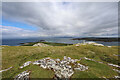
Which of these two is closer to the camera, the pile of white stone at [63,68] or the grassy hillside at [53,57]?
the pile of white stone at [63,68]

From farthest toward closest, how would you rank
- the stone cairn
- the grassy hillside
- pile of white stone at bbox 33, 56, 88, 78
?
the grassy hillside, pile of white stone at bbox 33, 56, 88, 78, the stone cairn

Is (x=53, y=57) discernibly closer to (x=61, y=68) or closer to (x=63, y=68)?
(x=61, y=68)

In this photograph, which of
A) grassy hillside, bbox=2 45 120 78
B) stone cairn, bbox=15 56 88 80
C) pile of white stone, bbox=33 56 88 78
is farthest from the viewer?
grassy hillside, bbox=2 45 120 78

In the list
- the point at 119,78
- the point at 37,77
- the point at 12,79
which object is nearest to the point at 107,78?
the point at 119,78

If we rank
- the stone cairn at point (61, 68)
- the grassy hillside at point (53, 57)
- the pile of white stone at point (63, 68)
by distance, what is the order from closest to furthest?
the stone cairn at point (61, 68)
the pile of white stone at point (63, 68)
the grassy hillside at point (53, 57)

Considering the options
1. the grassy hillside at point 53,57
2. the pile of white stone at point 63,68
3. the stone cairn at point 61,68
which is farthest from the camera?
the grassy hillside at point 53,57

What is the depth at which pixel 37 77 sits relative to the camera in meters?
→ 8.87

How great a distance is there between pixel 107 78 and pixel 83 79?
4.81 metres

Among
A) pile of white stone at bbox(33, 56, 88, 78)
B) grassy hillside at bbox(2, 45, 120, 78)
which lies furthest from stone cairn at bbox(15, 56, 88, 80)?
grassy hillside at bbox(2, 45, 120, 78)

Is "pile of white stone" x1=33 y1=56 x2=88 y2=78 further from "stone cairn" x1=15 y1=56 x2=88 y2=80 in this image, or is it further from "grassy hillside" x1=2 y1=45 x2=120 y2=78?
"grassy hillside" x1=2 y1=45 x2=120 y2=78

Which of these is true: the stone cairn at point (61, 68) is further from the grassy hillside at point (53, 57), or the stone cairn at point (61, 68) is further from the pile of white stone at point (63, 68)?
the grassy hillside at point (53, 57)

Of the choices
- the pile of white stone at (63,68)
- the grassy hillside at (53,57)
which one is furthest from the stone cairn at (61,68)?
the grassy hillside at (53,57)

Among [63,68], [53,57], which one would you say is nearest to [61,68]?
[63,68]

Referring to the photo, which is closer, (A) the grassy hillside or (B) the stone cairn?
(B) the stone cairn
